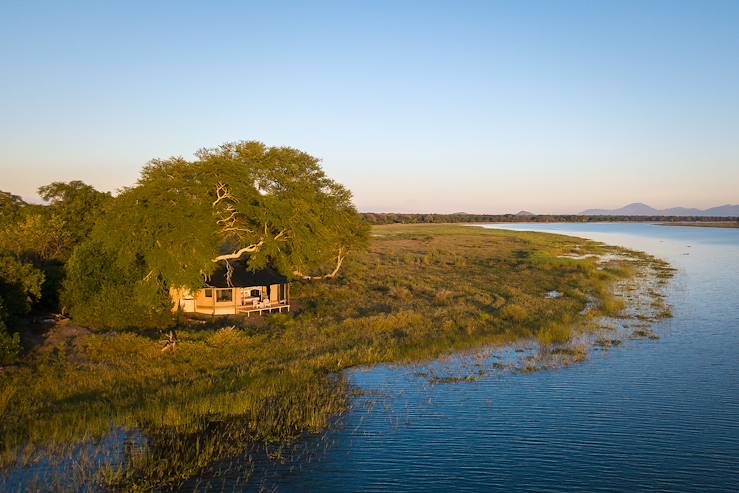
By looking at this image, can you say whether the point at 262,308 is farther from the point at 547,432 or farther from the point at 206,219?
the point at 547,432

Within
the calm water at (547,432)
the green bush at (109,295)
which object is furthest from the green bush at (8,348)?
the calm water at (547,432)

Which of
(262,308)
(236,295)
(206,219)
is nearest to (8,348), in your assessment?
(206,219)

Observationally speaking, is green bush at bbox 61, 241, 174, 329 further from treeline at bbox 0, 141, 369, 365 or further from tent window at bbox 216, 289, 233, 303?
tent window at bbox 216, 289, 233, 303

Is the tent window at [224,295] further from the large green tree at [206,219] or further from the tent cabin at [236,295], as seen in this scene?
the large green tree at [206,219]

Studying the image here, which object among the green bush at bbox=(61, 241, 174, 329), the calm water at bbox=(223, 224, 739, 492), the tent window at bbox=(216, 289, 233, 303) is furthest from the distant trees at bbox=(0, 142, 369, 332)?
the calm water at bbox=(223, 224, 739, 492)

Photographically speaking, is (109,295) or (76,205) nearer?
(109,295)

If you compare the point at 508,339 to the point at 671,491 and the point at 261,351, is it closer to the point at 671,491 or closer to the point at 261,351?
the point at 261,351
